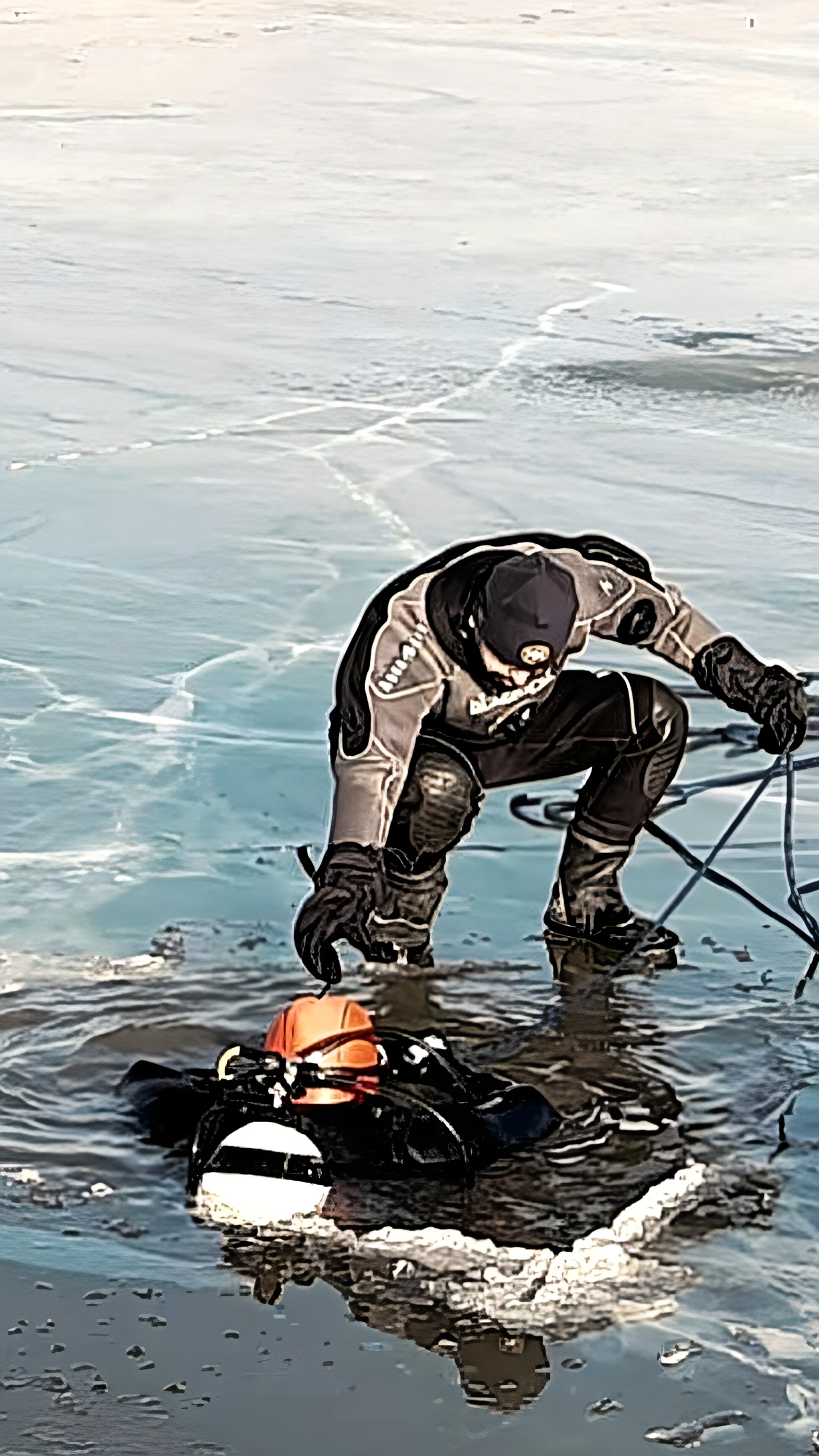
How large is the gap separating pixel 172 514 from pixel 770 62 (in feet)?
30.5

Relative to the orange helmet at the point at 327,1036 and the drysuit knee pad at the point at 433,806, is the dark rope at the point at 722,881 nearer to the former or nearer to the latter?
the drysuit knee pad at the point at 433,806

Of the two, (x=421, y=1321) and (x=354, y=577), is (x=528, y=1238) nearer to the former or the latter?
(x=421, y=1321)

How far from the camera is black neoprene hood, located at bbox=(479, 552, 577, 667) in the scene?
435 cm

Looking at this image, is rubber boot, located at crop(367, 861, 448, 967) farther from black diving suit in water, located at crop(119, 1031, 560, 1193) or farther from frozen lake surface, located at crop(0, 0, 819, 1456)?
black diving suit in water, located at crop(119, 1031, 560, 1193)

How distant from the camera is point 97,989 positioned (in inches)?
195

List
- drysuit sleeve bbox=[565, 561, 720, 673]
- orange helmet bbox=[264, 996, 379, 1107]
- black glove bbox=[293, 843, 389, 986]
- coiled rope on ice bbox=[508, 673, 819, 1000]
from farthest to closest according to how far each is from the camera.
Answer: coiled rope on ice bbox=[508, 673, 819, 1000] < drysuit sleeve bbox=[565, 561, 720, 673] < orange helmet bbox=[264, 996, 379, 1107] < black glove bbox=[293, 843, 389, 986]

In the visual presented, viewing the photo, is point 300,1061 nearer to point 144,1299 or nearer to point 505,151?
point 144,1299

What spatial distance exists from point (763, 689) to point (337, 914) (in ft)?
4.06

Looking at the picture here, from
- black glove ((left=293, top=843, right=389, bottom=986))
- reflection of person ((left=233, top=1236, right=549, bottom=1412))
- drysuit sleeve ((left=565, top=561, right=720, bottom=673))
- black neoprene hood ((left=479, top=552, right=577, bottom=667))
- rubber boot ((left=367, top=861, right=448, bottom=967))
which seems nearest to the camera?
reflection of person ((left=233, top=1236, right=549, bottom=1412))

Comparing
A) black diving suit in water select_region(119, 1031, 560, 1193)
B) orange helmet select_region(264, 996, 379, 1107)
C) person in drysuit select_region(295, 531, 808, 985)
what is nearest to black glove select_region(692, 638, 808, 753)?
person in drysuit select_region(295, 531, 808, 985)

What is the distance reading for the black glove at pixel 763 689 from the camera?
Result: 15.9ft

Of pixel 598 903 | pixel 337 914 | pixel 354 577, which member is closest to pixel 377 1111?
pixel 337 914

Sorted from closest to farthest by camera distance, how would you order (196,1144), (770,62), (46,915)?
(196,1144), (46,915), (770,62)

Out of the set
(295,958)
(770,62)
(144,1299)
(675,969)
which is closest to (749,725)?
(675,969)
